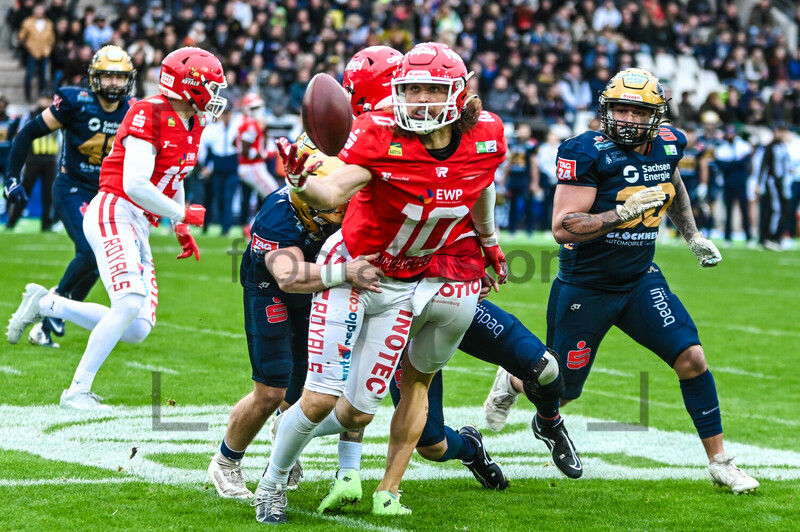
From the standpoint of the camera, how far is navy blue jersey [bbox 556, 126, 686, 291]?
498 cm

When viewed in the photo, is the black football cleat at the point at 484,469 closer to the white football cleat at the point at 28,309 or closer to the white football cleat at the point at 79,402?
the white football cleat at the point at 79,402

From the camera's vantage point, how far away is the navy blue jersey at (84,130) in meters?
7.14

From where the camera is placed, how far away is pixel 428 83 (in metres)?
3.89

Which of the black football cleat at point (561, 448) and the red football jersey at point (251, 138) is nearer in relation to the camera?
the black football cleat at point (561, 448)

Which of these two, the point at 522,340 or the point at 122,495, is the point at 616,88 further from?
the point at 122,495

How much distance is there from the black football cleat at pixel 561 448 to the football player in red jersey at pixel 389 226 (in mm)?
1079

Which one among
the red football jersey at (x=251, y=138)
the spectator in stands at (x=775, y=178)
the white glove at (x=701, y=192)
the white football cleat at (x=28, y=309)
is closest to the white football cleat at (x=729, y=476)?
the white football cleat at (x=28, y=309)

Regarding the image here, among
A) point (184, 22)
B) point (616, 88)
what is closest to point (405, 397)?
point (616, 88)

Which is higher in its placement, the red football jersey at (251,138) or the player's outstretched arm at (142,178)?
the player's outstretched arm at (142,178)

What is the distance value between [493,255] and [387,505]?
1.13 metres

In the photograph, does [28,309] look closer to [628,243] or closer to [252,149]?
[628,243]

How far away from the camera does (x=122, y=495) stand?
4.30 m

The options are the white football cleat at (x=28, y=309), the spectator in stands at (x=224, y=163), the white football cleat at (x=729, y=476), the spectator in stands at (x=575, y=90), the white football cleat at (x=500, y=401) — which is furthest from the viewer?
the spectator in stands at (x=575, y=90)

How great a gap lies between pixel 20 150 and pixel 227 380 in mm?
2128
